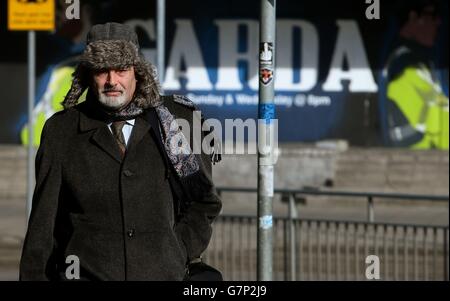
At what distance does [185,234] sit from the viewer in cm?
438

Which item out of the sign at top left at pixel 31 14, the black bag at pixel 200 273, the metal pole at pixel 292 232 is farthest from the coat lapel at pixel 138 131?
the sign at top left at pixel 31 14

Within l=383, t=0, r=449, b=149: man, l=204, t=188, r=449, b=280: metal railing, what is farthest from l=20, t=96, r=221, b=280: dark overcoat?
l=383, t=0, r=449, b=149: man

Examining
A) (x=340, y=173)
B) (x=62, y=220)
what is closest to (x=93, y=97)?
(x=62, y=220)

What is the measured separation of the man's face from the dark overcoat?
0.34 feet

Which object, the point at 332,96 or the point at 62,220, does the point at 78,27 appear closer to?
the point at 332,96

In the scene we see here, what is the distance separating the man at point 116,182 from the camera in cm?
420

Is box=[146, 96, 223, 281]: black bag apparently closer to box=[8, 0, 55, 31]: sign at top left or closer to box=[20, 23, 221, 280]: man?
box=[20, 23, 221, 280]: man

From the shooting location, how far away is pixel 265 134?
5543 mm

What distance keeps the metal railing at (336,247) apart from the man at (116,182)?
6.92 m

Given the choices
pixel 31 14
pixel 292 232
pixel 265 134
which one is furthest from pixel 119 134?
pixel 31 14

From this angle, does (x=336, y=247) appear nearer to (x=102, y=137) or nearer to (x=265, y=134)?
(x=265, y=134)

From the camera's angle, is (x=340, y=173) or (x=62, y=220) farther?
(x=340, y=173)
